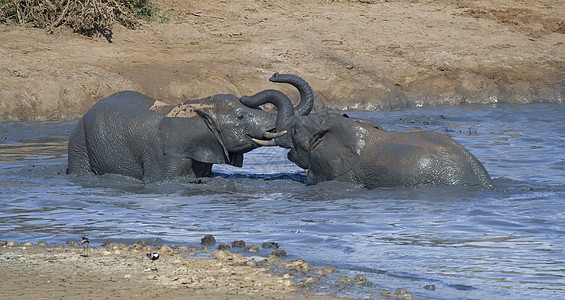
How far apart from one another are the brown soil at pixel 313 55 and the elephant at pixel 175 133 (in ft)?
19.6

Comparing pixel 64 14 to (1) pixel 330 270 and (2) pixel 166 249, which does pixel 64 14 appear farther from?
(1) pixel 330 270

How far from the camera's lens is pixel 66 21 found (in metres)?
17.6

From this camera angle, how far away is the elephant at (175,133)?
9.38m

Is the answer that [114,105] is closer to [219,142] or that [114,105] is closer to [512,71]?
[219,142]

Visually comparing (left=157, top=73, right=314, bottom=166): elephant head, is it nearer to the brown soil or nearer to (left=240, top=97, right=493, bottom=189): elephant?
(left=240, top=97, right=493, bottom=189): elephant

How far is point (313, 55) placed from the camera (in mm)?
18141

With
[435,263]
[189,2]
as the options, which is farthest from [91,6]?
[435,263]

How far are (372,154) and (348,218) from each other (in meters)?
1.30

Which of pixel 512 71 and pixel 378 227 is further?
pixel 512 71

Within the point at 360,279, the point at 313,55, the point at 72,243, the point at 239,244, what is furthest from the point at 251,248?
the point at 313,55

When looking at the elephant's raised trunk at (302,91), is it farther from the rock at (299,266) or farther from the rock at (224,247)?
the rock at (299,266)

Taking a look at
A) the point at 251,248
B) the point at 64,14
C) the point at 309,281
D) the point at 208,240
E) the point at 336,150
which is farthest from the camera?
the point at 64,14

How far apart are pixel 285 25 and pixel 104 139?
10.4 metres

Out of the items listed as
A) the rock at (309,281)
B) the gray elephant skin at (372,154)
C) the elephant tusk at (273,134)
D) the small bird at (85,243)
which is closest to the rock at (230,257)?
the rock at (309,281)
